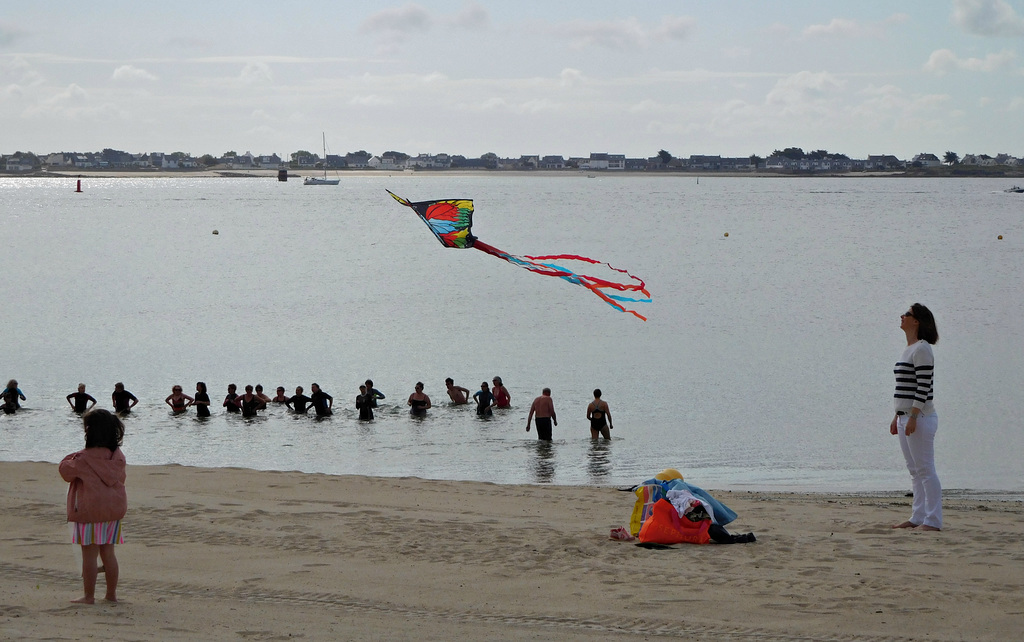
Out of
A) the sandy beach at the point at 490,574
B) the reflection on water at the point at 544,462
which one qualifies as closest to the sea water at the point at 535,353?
the reflection on water at the point at 544,462

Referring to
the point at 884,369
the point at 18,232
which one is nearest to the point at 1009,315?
the point at 884,369

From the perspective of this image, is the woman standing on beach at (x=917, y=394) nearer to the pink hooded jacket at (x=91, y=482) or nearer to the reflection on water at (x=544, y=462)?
the pink hooded jacket at (x=91, y=482)

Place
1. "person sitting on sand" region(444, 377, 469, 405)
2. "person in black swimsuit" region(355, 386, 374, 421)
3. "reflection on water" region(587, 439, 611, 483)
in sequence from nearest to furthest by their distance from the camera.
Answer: "reflection on water" region(587, 439, 611, 483) → "person in black swimsuit" region(355, 386, 374, 421) → "person sitting on sand" region(444, 377, 469, 405)

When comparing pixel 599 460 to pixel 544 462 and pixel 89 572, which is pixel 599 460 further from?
pixel 89 572

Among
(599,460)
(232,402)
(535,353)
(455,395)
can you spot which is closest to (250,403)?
(232,402)

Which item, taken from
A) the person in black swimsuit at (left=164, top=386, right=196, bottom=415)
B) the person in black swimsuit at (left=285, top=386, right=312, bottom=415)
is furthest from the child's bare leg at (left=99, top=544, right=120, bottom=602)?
the person in black swimsuit at (left=164, top=386, right=196, bottom=415)

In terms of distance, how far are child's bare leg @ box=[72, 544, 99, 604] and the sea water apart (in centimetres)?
891

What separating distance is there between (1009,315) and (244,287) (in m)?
32.7

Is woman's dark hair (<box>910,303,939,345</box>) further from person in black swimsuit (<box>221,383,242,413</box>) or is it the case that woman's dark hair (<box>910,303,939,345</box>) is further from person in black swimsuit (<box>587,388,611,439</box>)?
person in black swimsuit (<box>221,383,242,413</box>)

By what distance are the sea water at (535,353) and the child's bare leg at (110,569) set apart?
28.9ft

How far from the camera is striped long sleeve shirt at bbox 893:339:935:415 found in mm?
8719

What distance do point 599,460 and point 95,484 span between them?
1073 centimetres

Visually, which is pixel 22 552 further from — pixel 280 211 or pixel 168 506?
pixel 280 211

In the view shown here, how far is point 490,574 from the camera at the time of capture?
7895 millimetres
